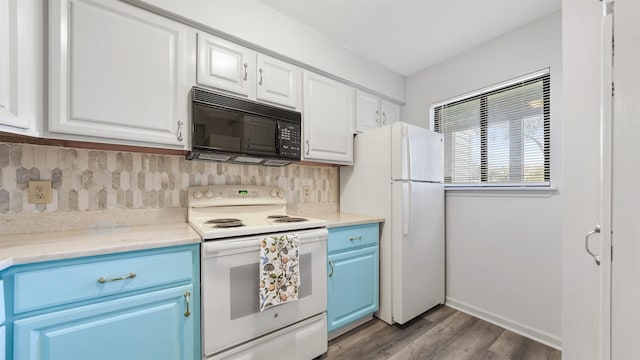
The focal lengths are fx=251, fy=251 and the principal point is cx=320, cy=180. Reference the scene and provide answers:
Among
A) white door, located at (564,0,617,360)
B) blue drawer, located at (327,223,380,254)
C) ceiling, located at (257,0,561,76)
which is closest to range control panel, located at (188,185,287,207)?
blue drawer, located at (327,223,380,254)

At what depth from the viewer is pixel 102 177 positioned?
4.95ft

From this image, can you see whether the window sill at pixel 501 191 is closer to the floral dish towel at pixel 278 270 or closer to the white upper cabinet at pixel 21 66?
the floral dish towel at pixel 278 270

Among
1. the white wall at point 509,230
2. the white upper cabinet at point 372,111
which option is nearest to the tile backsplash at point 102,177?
the white upper cabinet at point 372,111

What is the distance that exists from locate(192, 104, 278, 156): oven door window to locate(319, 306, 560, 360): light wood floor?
4.98ft

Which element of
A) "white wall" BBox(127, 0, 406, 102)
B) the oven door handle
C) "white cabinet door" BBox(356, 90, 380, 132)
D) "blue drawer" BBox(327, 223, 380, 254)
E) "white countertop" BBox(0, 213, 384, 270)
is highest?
"white wall" BBox(127, 0, 406, 102)

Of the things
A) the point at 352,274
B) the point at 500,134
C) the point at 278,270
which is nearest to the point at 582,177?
the point at 500,134

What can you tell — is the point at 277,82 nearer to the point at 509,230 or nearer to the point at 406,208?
the point at 406,208

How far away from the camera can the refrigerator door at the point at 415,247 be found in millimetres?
2018

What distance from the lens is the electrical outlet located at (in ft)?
4.35

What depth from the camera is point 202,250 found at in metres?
1.27

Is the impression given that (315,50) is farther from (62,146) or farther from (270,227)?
(62,146)

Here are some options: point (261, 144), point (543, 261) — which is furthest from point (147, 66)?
point (543, 261)

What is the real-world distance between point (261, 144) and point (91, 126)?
0.90 metres

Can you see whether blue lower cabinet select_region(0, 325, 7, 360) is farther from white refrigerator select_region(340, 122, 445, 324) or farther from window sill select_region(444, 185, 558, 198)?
window sill select_region(444, 185, 558, 198)
